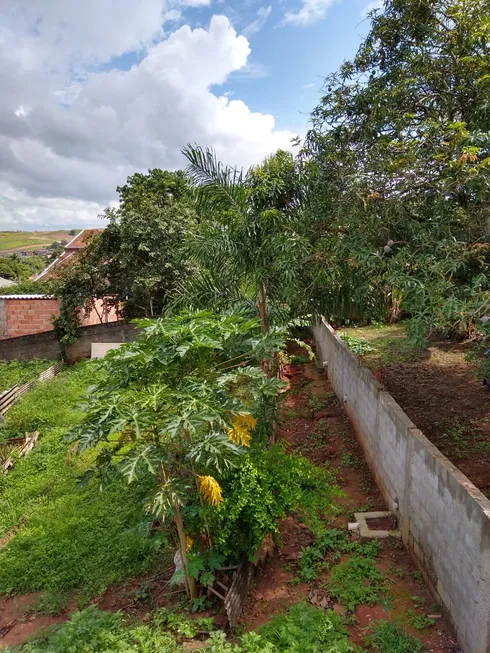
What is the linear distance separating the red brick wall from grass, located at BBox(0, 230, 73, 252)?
8024cm

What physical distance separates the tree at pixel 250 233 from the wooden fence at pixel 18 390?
6275mm

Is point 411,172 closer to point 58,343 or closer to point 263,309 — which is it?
point 263,309

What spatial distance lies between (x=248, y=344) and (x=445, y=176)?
2.68m

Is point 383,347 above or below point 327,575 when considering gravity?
above

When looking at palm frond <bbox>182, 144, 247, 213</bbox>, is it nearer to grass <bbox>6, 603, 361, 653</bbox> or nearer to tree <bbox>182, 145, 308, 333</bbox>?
tree <bbox>182, 145, 308, 333</bbox>

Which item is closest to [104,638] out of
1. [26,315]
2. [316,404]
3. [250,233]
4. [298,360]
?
[250,233]

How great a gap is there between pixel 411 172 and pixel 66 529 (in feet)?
20.3

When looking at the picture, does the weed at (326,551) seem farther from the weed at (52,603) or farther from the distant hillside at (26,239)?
the distant hillside at (26,239)

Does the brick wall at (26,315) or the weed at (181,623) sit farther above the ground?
the brick wall at (26,315)

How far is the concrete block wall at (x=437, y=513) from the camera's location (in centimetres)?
284

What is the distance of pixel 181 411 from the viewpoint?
322 cm

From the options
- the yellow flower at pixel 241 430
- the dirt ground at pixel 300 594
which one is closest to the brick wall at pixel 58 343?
the dirt ground at pixel 300 594

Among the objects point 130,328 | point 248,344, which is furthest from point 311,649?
point 130,328

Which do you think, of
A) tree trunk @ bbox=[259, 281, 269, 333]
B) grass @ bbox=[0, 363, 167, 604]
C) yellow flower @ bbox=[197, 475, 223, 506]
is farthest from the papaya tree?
tree trunk @ bbox=[259, 281, 269, 333]
